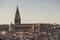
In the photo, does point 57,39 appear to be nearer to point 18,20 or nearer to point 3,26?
point 18,20

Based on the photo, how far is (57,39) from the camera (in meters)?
31.3

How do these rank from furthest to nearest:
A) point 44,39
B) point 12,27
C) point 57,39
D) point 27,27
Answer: point 27,27 → point 12,27 → point 57,39 → point 44,39

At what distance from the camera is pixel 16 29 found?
42.6m

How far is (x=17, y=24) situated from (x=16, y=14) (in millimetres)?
1702

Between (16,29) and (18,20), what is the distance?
1.71 meters

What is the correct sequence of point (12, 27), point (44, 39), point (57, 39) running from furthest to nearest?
point (12, 27) → point (57, 39) → point (44, 39)

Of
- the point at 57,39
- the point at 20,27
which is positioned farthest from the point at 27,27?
the point at 57,39

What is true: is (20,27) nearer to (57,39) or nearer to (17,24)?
(17,24)

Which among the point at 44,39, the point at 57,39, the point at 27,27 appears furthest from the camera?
the point at 27,27

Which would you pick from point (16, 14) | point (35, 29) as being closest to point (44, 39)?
point (35, 29)

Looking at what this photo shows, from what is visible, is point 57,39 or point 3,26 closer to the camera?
point 57,39

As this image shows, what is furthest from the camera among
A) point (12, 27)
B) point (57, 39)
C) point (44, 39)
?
point (12, 27)

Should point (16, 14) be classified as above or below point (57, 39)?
above

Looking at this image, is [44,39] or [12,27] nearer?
[44,39]
